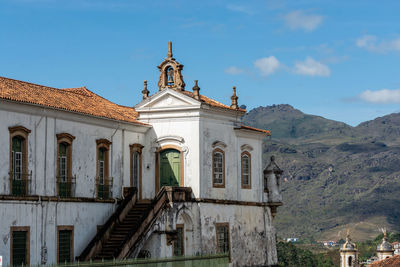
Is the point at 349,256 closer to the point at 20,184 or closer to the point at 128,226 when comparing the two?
the point at 128,226

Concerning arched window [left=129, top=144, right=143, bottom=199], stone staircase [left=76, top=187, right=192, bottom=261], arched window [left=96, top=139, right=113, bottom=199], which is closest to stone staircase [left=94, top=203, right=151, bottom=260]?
stone staircase [left=76, top=187, right=192, bottom=261]

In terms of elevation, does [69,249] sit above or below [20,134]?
below

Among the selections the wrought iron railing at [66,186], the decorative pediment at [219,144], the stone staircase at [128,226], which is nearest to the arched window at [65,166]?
the wrought iron railing at [66,186]

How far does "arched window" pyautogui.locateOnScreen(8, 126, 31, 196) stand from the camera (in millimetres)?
29875

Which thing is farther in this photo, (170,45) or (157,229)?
(170,45)

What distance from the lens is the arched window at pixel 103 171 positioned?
3475cm

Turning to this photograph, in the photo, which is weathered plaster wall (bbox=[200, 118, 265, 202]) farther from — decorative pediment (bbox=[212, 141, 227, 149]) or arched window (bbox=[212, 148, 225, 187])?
arched window (bbox=[212, 148, 225, 187])

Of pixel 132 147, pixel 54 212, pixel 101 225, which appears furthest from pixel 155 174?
pixel 54 212

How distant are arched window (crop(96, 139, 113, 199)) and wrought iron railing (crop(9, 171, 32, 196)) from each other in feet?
15.5

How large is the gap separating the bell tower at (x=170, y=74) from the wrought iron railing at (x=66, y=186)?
27.2ft

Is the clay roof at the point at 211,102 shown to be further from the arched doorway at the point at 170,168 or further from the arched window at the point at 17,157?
the arched window at the point at 17,157

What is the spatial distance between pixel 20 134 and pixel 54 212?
358cm

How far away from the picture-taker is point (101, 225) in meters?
34.2

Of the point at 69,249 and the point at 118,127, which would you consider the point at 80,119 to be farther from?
the point at 69,249
